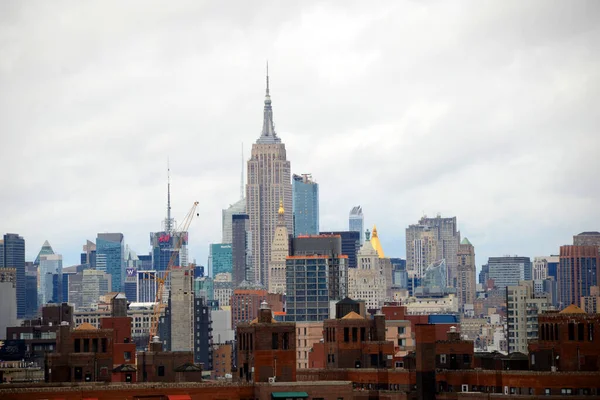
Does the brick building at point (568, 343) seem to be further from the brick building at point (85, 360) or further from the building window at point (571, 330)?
the brick building at point (85, 360)

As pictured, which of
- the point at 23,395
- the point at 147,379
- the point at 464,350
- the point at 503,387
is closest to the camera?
the point at 23,395

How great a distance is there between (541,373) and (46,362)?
54621 millimetres

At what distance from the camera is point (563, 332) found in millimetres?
162500

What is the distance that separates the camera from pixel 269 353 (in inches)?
6353

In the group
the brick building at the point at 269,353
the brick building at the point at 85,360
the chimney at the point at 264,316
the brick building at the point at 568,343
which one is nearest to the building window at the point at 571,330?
the brick building at the point at 568,343

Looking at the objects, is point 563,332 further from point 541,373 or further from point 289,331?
point 289,331

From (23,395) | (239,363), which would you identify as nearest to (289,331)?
(239,363)

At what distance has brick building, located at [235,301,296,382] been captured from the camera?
161 m

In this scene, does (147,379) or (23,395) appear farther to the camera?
(147,379)

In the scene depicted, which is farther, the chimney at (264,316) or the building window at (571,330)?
the chimney at (264,316)

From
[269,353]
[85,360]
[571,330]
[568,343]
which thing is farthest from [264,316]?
[571,330]

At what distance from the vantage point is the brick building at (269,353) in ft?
527

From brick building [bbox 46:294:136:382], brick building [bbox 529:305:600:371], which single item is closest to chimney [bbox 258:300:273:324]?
brick building [bbox 46:294:136:382]

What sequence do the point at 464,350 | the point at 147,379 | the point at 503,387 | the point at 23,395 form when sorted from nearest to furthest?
the point at 23,395, the point at 503,387, the point at 464,350, the point at 147,379
